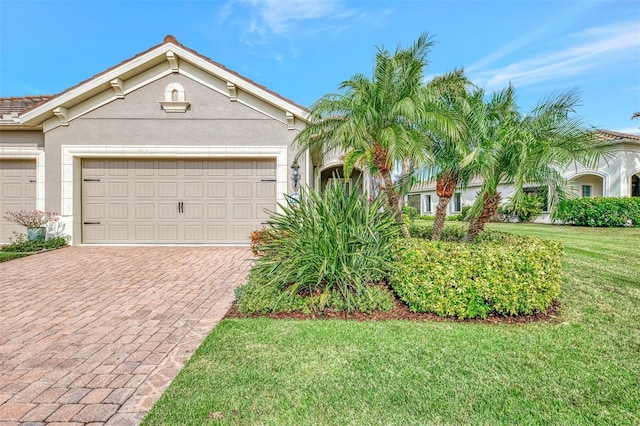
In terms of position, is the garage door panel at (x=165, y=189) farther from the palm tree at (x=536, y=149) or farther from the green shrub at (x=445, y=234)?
the palm tree at (x=536, y=149)

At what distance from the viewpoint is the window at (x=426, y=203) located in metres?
29.4

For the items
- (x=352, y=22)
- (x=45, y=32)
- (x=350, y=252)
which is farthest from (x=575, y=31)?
(x=45, y=32)

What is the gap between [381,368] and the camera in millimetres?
2963

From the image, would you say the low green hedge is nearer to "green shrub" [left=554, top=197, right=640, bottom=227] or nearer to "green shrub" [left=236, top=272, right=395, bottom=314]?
"green shrub" [left=236, top=272, right=395, bottom=314]

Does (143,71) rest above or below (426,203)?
above

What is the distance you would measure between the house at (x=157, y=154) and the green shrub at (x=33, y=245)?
0.42m

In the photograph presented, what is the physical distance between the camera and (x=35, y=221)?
30.4 feet

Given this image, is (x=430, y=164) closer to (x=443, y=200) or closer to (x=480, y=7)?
(x=443, y=200)

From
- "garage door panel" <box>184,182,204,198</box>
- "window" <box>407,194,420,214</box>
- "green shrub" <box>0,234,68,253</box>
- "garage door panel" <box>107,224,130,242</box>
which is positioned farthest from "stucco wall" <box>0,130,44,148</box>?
"window" <box>407,194,420,214</box>

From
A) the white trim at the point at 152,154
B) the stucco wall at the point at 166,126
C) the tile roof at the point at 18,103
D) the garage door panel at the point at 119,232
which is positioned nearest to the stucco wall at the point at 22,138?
the stucco wall at the point at 166,126

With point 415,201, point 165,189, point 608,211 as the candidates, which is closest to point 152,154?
point 165,189

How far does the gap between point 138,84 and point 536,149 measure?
34.3 ft

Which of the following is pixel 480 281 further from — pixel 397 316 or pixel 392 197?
pixel 392 197

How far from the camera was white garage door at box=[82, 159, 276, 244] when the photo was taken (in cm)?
991
